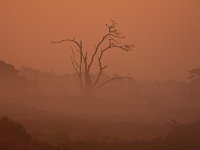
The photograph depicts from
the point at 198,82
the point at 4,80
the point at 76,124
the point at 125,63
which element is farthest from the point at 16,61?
the point at 76,124

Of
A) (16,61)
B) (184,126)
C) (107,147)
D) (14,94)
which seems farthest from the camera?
(16,61)

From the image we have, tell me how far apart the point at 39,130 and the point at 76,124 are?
5162 mm

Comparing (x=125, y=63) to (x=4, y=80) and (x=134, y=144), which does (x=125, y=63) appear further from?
(x=134, y=144)

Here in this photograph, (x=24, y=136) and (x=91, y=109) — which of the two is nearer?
(x=24, y=136)

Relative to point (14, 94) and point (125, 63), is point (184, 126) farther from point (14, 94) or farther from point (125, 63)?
point (125, 63)

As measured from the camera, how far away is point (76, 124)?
3394 centimetres

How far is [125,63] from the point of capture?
199 m

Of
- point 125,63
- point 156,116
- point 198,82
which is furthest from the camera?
point 125,63

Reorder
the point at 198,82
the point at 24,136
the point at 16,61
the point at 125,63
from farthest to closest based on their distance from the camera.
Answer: the point at 125,63 → the point at 16,61 → the point at 198,82 → the point at 24,136

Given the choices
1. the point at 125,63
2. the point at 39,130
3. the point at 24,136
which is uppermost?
the point at 125,63

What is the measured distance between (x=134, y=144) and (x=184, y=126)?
24.5 ft

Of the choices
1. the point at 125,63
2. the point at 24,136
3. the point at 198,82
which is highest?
the point at 125,63

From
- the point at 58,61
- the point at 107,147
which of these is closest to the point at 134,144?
the point at 107,147

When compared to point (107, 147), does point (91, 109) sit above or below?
above
